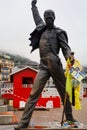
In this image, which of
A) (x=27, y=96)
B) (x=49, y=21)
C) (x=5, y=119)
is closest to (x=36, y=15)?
(x=49, y=21)

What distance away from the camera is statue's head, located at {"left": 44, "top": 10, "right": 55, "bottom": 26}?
9.24 m

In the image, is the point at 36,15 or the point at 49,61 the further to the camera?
the point at 36,15

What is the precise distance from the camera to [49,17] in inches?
364

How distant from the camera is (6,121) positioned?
14.2 m

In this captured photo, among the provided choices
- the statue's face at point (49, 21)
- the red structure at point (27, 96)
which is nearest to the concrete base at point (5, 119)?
the statue's face at point (49, 21)

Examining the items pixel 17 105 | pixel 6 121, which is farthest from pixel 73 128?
pixel 17 105

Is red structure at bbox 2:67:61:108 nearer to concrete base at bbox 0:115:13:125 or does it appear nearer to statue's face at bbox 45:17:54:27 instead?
concrete base at bbox 0:115:13:125

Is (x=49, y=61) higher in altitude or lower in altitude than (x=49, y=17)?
lower

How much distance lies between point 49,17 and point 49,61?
0.98 m

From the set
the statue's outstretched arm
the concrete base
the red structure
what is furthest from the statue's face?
the red structure

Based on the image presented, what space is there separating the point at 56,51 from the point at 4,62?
421 ft

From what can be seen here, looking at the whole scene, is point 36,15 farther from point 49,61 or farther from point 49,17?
point 49,61

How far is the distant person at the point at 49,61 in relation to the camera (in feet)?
30.0

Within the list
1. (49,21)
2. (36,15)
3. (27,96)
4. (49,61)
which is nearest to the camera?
(49,61)
